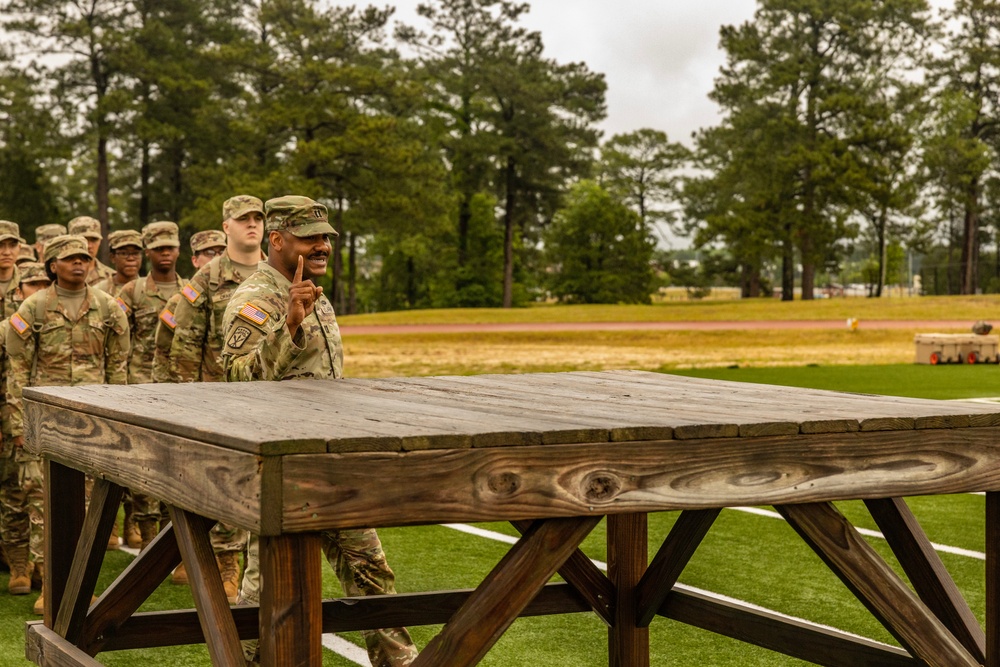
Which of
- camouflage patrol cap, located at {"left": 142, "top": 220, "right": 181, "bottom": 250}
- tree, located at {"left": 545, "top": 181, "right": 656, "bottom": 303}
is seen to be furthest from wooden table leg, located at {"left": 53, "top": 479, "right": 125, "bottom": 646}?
tree, located at {"left": 545, "top": 181, "right": 656, "bottom": 303}

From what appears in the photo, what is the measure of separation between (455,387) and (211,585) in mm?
1256

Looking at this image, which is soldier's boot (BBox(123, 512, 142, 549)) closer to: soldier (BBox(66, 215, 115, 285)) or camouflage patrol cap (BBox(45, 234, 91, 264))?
camouflage patrol cap (BBox(45, 234, 91, 264))

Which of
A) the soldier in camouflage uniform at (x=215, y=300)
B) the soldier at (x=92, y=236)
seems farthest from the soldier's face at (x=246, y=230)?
the soldier at (x=92, y=236)

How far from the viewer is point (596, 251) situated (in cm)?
7150

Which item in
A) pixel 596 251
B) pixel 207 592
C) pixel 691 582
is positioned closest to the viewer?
pixel 207 592

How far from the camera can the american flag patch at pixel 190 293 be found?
750 cm

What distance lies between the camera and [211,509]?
284 centimetres

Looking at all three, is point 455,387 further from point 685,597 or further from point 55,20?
point 55,20

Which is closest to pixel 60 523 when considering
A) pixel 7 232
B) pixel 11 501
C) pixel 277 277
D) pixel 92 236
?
pixel 277 277

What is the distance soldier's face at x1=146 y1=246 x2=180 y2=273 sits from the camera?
8875 millimetres

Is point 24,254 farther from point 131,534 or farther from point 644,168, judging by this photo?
point 644,168

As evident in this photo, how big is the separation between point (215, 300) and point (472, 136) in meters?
54.9

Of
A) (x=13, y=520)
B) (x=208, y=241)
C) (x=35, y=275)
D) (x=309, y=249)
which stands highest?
(x=208, y=241)

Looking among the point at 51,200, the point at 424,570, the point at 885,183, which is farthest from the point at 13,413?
the point at 885,183
